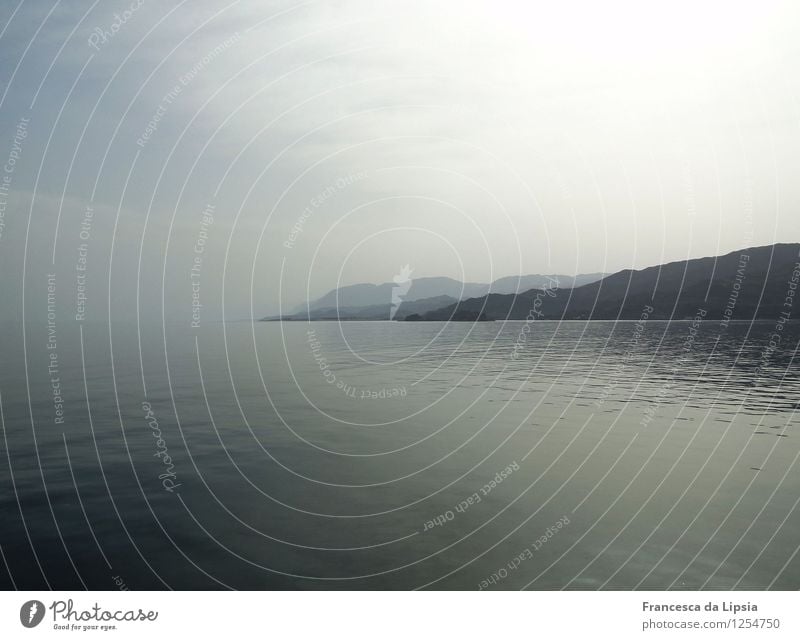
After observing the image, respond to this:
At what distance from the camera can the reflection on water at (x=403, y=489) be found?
13.8 metres

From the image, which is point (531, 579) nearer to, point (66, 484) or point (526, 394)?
point (66, 484)

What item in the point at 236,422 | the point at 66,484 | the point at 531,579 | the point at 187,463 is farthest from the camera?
the point at 236,422

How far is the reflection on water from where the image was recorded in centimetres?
1383

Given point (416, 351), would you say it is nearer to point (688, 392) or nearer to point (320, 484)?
point (688, 392)

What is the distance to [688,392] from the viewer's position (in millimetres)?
43156

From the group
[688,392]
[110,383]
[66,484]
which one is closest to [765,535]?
[66,484]

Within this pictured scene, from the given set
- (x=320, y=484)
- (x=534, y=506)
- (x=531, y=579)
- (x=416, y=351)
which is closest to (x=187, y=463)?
(x=320, y=484)

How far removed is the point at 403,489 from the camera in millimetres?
19922

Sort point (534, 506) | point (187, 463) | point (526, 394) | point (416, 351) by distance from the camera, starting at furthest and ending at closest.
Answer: point (416, 351), point (526, 394), point (187, 463), point (534, 506)

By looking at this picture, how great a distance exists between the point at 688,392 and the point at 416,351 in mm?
46210

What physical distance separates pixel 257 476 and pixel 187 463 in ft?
11.6
